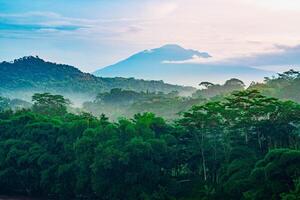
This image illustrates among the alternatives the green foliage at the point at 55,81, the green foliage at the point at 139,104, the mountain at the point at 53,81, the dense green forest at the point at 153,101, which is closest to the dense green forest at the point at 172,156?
the green foliage at the point at 139,104

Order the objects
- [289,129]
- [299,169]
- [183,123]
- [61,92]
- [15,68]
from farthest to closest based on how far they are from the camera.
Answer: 1. [15,68]
2. [61,92]
3. [183,123]
4. [289,129]
5. [299,169]

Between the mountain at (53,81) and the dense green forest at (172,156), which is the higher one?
the mountain at (53,81)

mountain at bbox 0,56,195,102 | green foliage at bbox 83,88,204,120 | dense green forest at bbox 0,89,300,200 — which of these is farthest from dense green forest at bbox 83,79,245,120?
mountain at bbox 0,56,195,102

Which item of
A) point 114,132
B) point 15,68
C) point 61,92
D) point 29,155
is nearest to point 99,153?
point 114,132

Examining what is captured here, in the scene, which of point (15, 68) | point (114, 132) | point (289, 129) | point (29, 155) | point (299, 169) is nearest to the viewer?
point (299, 169)

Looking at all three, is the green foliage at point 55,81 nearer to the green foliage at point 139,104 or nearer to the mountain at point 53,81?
the mountain at point 53,81

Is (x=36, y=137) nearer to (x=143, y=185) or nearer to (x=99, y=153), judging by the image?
(x=99, y=153)

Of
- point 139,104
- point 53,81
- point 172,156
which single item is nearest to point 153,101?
point 139,104
